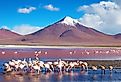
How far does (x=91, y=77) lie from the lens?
25.3m

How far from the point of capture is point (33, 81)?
75.7 ft

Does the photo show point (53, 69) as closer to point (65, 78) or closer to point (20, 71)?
point (20, 71)

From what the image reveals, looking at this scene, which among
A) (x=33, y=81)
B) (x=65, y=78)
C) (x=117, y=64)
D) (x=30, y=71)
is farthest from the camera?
(x=117, y=64)

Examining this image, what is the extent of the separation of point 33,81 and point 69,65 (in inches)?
316

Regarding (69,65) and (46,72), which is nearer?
(46,72)

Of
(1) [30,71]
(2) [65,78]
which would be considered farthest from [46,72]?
(2) [65,78]

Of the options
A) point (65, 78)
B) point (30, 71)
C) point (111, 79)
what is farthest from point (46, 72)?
point (111, 79)

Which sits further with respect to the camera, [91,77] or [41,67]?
[41,67]

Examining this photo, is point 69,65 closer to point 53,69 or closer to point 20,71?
point 53,69

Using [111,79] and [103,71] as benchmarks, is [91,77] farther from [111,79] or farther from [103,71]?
[103,71]

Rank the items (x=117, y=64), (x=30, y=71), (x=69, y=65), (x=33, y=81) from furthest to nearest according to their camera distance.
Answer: (x=117, y=64), (x=69, y=65), (x=30, y=71), (x=33, y=81)

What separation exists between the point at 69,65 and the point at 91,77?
5645mm

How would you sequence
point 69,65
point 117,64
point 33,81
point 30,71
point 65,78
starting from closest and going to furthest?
point 33,81 → point 65,78 → point 30,71 → point 69,65 → point 117,64

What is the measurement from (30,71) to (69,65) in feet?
11.6
